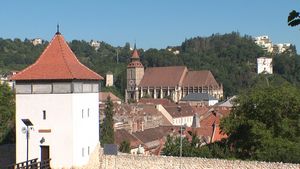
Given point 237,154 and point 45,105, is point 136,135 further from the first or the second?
point 45,105

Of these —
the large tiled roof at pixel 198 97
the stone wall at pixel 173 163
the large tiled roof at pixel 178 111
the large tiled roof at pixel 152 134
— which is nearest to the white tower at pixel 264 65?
the large tiled roof at pixel 198 97

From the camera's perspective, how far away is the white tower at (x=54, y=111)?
2119cm

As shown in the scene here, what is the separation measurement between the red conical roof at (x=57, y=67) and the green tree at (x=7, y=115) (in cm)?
1028

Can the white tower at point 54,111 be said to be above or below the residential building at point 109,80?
below

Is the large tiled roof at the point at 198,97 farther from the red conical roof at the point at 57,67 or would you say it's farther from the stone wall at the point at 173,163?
the red conical roof at the point at 57,67

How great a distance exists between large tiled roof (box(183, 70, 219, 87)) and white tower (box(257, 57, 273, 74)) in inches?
2122

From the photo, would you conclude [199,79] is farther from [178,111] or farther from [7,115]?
[7,115]

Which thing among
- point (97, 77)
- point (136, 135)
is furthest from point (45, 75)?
point (136, 135)

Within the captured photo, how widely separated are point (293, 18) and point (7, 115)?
3424 cm

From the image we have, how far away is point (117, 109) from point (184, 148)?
4455cm

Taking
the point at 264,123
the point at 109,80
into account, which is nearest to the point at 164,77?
the point at 109,80

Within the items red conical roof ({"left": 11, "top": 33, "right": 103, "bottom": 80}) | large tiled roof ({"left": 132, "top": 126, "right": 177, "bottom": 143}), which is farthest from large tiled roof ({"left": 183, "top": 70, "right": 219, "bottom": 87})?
red conical roof ({"left": 11, "top": 33, "right": 103, "bottom": 80})

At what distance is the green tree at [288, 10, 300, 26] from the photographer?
19.1 feet

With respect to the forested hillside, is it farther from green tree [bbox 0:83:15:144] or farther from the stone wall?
the stone wall
